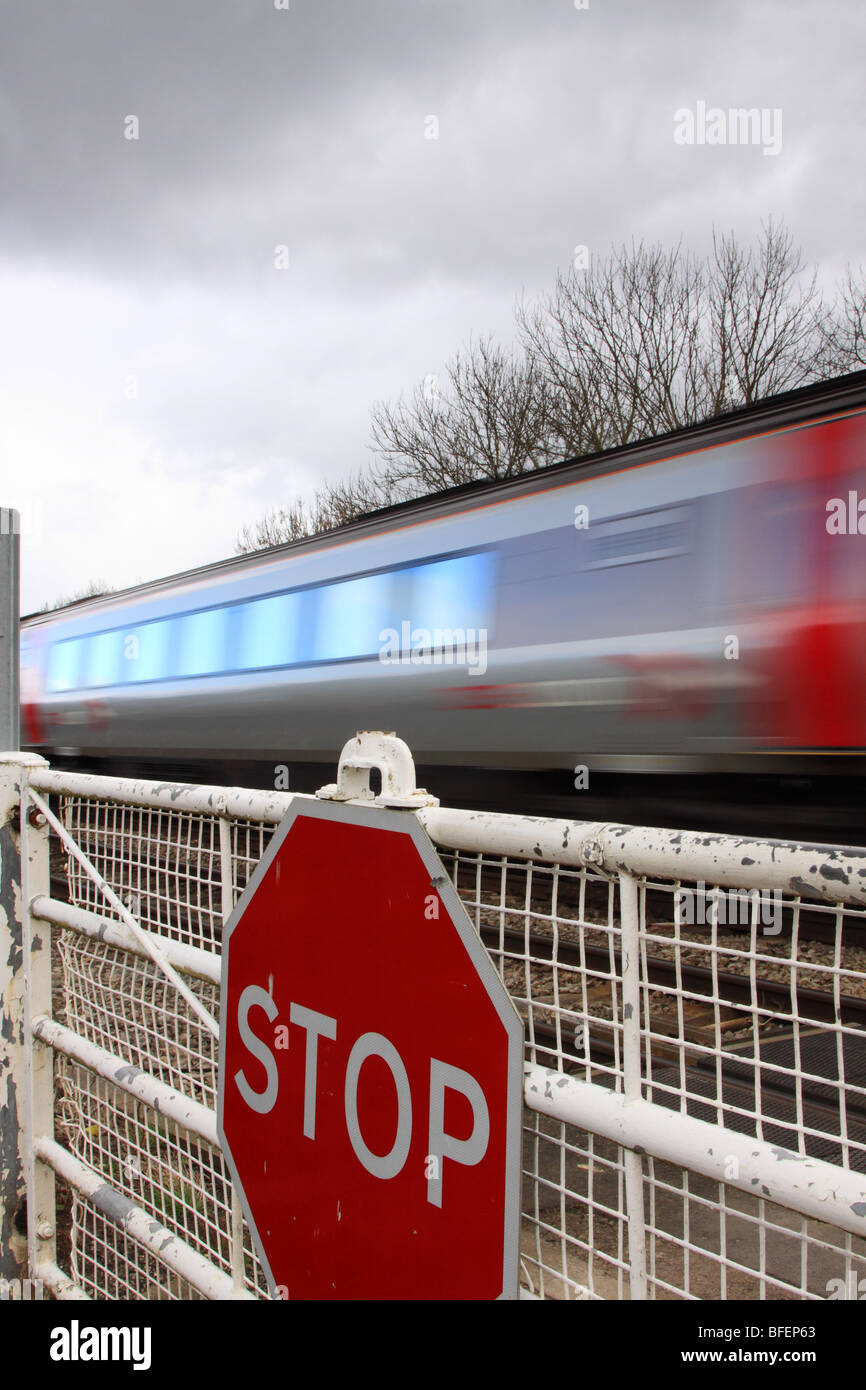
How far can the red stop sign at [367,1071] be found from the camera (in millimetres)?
1381

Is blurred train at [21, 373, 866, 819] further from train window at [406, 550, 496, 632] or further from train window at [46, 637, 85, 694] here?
train window at [46, 637, 85, 694]

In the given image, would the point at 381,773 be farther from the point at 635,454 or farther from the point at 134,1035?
the point at 635,454

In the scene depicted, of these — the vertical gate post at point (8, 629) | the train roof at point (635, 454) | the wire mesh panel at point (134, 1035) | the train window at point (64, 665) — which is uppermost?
the train roof at point (635, 454)

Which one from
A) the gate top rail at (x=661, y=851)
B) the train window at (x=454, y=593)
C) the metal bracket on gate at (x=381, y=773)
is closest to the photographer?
the gate top rail at (x=661, y=851)

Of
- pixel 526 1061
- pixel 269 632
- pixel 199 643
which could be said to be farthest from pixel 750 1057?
pixel 199 643

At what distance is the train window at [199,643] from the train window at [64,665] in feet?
10.6

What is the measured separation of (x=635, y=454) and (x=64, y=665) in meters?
11.0

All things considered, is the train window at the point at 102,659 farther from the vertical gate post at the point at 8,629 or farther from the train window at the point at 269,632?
the vertical gate post at the point at 8,629

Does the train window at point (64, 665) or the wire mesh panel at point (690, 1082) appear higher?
the train window at point (64, 665)

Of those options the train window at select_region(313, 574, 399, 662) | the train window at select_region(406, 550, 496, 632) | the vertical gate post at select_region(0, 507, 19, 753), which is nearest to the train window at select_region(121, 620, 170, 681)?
the train window at select_region(313, 574, 399, 662)

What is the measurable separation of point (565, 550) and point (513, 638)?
0.85 metres

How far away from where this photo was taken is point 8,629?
289 cm

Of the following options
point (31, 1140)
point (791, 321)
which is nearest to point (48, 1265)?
point (31, 1140)

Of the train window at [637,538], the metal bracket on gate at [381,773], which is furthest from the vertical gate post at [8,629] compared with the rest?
the train window at [637,538]
